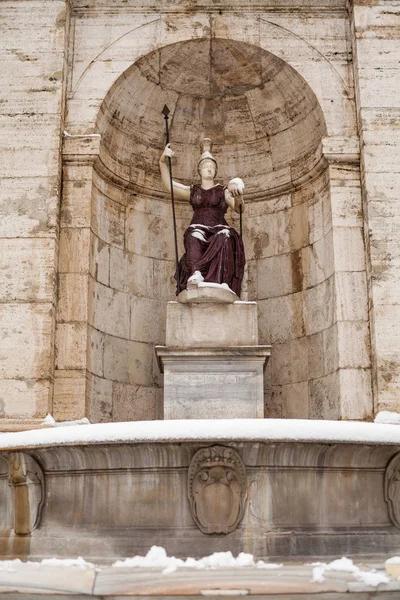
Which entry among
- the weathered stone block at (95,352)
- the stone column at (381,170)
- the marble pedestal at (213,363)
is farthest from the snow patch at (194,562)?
the weathered stone block at (95,352)

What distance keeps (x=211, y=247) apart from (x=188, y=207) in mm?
2012

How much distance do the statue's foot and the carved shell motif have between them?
4114 millimetres

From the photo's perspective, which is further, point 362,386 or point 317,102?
point 317,102

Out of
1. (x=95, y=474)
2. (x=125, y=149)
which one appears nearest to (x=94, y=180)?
(x=125, y=149)

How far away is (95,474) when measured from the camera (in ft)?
18.9

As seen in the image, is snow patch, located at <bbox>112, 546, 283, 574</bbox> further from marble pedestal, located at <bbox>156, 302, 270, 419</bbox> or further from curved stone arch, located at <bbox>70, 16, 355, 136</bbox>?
curved stone arch, located at <bbox>70, 16, 355, 136</bbox>

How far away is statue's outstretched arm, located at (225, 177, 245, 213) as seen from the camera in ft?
33.3

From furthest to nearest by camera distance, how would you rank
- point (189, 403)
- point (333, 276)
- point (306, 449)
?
point (333, 276)
point (189, 403)
point (306, 449)

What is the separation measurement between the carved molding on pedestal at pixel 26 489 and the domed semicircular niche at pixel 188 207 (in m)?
4.27

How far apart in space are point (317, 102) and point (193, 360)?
14.0 feet

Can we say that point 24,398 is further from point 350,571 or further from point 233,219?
point 350,571

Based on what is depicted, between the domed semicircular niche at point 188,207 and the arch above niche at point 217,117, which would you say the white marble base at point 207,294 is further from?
the arch above niche at point 217,117

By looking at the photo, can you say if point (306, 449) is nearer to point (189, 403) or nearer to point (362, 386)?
point (189, 403)

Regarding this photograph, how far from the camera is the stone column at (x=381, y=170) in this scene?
958 cm
